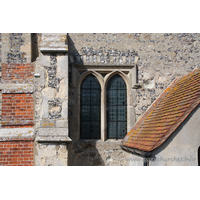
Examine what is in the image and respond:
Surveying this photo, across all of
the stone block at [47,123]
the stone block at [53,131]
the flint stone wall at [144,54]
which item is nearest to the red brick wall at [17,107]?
the stone block at [47,123]

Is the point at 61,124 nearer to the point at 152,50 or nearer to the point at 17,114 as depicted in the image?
the point at 17,114

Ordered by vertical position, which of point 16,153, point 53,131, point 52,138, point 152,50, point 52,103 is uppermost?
point 152,50

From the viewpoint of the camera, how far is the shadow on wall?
5.16 m

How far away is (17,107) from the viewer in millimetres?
4781

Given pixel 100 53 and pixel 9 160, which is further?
pixel 100 53

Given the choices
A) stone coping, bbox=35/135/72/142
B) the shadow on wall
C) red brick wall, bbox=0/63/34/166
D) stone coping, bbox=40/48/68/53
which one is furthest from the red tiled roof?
stone coping, bbox=40/48/68/53

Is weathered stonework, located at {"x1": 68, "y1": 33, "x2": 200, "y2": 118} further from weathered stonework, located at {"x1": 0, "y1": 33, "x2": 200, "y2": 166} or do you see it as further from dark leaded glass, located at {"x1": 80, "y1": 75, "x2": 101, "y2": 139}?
dark leaded glass, located at {"x1": 80, "y1": 75, "x2": 101, "y2": 139}

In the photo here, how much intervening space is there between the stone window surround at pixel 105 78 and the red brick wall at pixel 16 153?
1.46m

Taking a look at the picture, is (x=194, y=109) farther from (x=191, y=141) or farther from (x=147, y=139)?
(x=147, y=139)

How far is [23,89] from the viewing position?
4.81 meters

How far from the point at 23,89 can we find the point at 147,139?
319 centimetres

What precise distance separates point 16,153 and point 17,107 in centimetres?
110

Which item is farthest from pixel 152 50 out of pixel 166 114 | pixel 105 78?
pixel 166 114

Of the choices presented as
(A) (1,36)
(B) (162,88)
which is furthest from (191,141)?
(A) (1,36)
